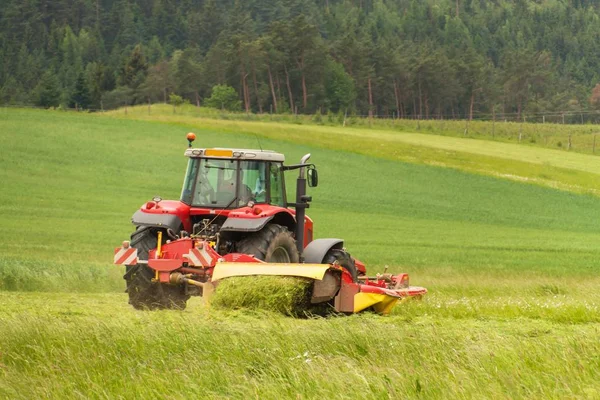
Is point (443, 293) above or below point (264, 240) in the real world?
below

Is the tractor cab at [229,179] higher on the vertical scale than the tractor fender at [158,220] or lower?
higher

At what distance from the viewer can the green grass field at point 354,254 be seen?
26.2 feet

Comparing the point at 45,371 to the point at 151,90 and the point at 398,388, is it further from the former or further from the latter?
the point at 151,90

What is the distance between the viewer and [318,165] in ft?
165

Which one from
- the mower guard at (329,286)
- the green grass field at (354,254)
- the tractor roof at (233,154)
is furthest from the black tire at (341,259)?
the tractor roof at (233,154)

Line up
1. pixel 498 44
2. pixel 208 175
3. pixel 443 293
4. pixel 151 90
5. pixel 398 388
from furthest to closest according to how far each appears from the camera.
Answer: pixel 498 44
pixel 151 90
pixel 443 293
pixel 208 175
pixel 398 388

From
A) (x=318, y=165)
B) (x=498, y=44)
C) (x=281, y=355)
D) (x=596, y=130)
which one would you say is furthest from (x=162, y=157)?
(x=498, y=44)

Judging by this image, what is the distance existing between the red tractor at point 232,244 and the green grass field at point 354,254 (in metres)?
0.66

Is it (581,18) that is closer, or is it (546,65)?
(546,65)

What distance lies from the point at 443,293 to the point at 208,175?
500 cm

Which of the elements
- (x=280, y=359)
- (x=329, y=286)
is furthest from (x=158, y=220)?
Result: (x=280, y=359)

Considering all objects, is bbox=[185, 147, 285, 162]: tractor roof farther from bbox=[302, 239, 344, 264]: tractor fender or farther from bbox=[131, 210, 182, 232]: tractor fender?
bbox=[302, 239, 344, 264]: tractor fender

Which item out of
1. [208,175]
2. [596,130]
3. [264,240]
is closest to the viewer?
[264,240]

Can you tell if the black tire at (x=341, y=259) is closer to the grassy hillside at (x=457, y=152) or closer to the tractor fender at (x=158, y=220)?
the tractor fender at (x=158, y=220)
